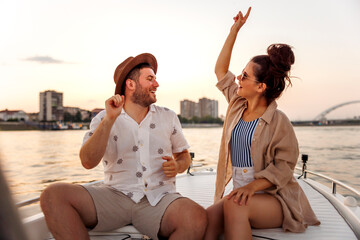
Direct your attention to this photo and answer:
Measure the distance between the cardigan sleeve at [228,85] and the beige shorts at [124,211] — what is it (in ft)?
2.63

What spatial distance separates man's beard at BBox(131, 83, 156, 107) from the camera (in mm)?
2043

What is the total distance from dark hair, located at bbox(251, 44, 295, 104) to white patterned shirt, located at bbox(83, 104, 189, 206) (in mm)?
698

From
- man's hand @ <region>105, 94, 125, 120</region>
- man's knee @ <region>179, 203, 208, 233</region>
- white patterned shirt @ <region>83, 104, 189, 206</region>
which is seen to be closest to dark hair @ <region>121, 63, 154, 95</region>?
white patterned shirt @ <region>83, 104, 189, 206</region>

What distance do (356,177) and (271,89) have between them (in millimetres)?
16699

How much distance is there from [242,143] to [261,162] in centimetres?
16

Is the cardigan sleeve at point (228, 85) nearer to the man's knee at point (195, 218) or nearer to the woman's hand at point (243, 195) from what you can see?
the woman's hand at point (243, 195)

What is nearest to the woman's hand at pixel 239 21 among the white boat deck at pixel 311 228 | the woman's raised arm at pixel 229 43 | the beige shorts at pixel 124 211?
the woman's raised arm at pixel 229 43

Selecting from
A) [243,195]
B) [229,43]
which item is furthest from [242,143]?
[229,43]

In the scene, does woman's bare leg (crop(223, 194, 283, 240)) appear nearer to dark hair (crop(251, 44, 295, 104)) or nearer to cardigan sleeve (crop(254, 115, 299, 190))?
cardigan sleeve (crop(254, 115, 299, 190))

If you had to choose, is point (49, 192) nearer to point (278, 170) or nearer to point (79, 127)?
point (278, 170)

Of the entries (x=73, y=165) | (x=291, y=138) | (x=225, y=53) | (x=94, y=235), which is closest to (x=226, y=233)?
(x=291, y=138)

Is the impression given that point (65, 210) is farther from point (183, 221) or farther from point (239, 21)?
point (239, 21)

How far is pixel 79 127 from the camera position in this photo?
198 feet

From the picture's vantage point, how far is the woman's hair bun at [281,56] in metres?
1.84
